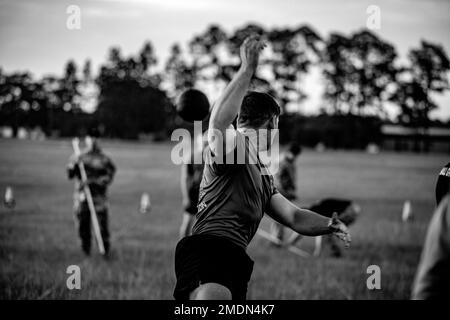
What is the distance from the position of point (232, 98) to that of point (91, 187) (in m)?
6.91

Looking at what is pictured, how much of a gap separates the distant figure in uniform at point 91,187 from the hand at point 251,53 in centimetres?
680

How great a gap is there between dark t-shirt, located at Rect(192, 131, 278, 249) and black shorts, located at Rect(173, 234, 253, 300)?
0.07 meters

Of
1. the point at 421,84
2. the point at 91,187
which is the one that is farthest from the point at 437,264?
the point at 421,84

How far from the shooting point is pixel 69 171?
9.16 metres

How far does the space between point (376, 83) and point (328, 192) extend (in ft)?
180

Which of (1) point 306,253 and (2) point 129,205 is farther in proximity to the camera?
(2) point 129,205

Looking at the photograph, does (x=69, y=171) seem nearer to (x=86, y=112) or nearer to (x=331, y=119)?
(x=331, y=119)

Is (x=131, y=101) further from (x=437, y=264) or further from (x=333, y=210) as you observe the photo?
(x=437, y=264)

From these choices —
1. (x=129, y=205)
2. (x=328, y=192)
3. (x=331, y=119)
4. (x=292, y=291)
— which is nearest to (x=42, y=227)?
(x=129, y=205)

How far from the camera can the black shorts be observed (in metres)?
2.88

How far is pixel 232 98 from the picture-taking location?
2727mm

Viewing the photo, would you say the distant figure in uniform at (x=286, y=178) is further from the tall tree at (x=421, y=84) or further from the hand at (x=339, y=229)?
the tall tree at (x=421, y=84)
